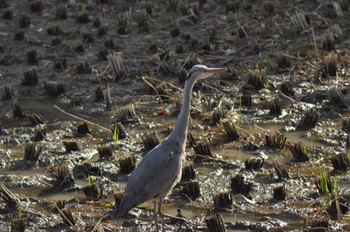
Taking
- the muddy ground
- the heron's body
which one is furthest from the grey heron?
the muddy ground

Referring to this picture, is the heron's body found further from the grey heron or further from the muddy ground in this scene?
the muddy ground

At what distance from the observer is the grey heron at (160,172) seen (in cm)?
802

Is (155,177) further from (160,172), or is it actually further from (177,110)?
(177,110)

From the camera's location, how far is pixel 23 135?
1104 cm

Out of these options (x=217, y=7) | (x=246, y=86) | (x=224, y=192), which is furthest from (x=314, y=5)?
(x=224, y=192)

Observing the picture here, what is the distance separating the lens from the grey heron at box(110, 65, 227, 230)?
8023 millimetres

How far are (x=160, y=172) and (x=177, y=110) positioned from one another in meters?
3.40

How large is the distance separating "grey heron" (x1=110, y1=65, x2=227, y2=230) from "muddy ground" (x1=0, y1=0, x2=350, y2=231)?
448 millimetres

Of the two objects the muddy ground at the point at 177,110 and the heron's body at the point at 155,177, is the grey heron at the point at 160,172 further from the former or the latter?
the muddy ground at the point at 177,110

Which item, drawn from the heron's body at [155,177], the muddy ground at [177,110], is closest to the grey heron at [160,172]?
the heron's body at [155,177]

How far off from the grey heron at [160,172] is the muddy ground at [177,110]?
448mm

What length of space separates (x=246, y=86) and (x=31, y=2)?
5.09m

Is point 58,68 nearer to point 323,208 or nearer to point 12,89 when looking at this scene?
point 12,89

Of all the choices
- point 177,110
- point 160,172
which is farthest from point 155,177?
point 177,110
